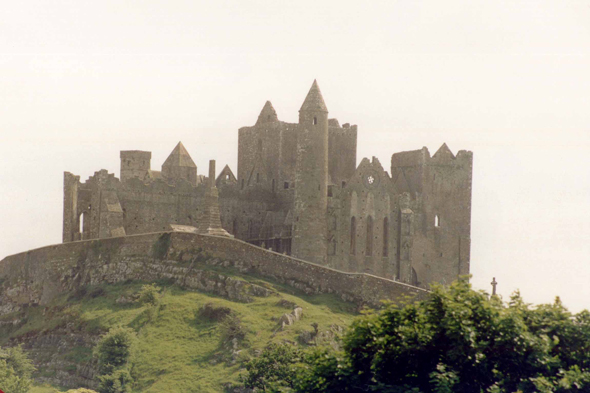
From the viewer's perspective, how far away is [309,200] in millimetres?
87938

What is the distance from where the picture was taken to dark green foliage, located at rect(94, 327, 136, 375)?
2751 inches

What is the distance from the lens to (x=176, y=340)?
238 ft

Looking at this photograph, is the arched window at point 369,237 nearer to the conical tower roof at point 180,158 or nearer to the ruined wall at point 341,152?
the ruined wall at point 341,152

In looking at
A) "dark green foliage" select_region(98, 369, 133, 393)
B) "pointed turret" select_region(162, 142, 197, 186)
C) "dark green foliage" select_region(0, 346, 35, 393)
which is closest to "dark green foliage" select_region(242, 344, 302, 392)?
"dark green foliage" select_region(98, 369, 133, 393)

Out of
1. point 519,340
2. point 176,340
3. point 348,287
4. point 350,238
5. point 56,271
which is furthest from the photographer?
point 350,238

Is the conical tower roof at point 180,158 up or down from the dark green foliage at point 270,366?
up

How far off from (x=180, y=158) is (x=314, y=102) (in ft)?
47.5

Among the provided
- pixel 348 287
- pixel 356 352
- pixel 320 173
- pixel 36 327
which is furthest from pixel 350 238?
pixel 356 352

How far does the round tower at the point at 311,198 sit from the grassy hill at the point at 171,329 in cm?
975

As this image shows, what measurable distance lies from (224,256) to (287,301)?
8.33m

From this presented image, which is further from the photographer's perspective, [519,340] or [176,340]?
[176,340]

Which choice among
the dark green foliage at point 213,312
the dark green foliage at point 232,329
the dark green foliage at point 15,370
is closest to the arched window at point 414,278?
the dark green foliage at point 213,312

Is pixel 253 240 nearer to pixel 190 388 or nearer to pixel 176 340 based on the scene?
pixel 176 340

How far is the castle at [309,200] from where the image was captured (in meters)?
88.1
